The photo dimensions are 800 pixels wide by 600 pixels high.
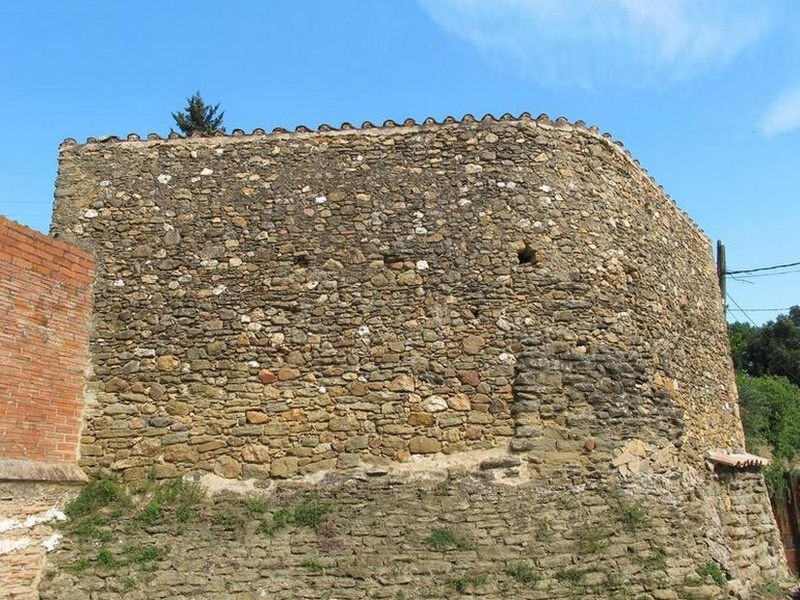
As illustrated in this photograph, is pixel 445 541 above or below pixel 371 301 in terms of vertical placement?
below

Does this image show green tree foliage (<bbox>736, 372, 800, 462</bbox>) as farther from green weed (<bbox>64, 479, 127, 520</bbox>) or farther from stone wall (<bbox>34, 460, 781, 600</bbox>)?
green weed (<bbox>64, 479, 127, 520</bbox>)

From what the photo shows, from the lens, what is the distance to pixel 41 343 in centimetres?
889

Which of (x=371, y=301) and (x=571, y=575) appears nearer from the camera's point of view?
(x=571, y=575)

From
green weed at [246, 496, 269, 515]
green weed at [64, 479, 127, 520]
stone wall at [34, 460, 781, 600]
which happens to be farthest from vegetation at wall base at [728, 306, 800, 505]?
green weed at [64, 479, 127, 520]

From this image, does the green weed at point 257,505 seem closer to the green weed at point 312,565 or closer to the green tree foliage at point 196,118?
the green weed at point 312,565

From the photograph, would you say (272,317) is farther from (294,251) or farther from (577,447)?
(577,447)

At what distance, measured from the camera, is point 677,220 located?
11727 millimetres

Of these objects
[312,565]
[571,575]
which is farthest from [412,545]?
[571,575]

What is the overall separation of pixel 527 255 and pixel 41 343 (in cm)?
593

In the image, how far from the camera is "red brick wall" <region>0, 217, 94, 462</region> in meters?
8.46

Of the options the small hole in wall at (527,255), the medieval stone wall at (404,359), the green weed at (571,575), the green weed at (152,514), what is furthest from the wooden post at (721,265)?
the green weed at (152,514)

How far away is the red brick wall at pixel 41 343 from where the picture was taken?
8461mm

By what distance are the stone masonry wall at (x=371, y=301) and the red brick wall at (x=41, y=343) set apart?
26 cm

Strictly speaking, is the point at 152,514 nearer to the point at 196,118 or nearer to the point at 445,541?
the point at 445,541
